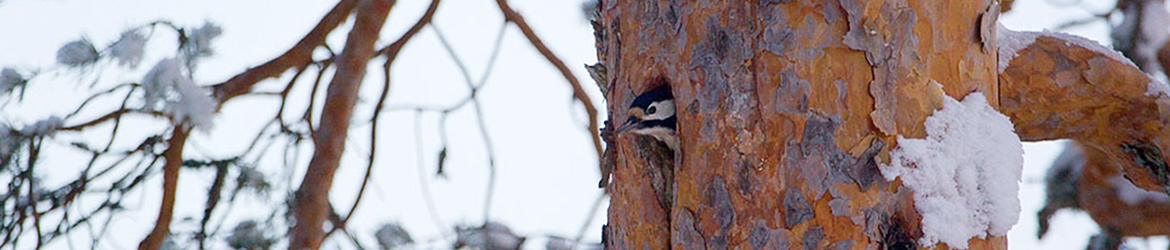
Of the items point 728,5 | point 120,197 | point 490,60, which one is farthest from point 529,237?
point 728,5

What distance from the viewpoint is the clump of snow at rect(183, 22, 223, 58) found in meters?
1.81

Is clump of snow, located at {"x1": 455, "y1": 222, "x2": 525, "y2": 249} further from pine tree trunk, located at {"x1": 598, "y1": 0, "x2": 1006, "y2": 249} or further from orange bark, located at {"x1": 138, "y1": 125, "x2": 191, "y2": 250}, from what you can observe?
pine tree trunk, located at {"x1": 598, "y1": 0, "x2": 1006, "y2": 249}

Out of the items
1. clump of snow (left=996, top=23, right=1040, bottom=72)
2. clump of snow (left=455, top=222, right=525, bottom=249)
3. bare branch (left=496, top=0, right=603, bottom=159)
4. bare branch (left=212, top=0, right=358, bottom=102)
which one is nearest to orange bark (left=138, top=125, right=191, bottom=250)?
bare branch (left=212, top=0, right=358, bottom=102)

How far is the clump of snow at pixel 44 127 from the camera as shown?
→ 1839mm

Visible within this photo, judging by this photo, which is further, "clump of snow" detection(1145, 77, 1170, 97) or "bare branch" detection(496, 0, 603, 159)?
"bare branch" detection(496, 0, 603, 159)

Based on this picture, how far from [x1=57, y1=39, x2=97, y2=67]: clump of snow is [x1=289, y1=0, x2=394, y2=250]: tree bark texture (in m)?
0.37

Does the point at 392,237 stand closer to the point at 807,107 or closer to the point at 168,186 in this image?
the point at 168,186

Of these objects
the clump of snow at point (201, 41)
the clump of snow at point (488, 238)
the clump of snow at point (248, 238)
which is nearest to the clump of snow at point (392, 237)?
the clump of snow at point (488, 238)

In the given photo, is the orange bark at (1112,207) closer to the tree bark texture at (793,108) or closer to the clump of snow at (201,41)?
the tree bark texture at (793,108)

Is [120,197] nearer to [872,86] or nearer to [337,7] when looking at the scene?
[337,7]

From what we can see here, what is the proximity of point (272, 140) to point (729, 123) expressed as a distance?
4.49 ft

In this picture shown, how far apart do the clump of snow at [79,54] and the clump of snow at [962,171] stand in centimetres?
129

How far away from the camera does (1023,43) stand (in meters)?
1.31

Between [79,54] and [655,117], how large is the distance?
1.12 metres
